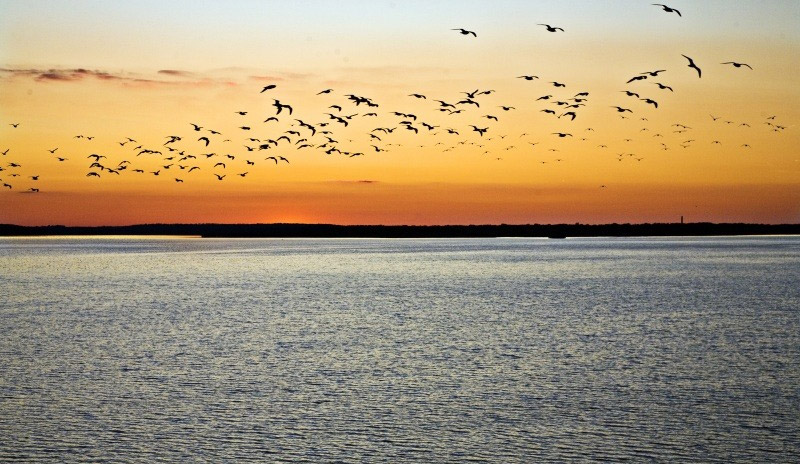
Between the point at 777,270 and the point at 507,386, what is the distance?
82702 millimetres

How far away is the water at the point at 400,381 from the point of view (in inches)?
→ 767

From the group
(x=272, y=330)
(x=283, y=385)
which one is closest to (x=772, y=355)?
(x=283, y=385)

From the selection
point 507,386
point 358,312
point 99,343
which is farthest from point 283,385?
point 358,312

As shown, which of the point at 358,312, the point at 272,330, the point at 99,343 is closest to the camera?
the point at 99,343

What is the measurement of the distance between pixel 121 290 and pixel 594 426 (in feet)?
182

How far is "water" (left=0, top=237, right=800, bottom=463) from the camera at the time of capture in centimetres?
1948

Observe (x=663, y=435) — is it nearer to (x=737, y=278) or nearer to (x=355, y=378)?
(x=355, y=378)

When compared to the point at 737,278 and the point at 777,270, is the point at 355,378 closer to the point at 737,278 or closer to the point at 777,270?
the point at 737,278

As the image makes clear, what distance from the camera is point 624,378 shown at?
27625 millimetres

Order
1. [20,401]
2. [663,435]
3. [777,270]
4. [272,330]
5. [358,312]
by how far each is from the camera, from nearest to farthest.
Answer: [663,435], [20,401], [272,330], [358,312], [777,270]

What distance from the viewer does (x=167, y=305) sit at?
56188 millimetres

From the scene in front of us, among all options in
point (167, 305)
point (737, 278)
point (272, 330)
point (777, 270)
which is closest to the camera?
point (272, 330)

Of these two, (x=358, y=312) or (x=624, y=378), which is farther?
(x=358, y=312)

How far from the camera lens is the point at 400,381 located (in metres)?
26.9
